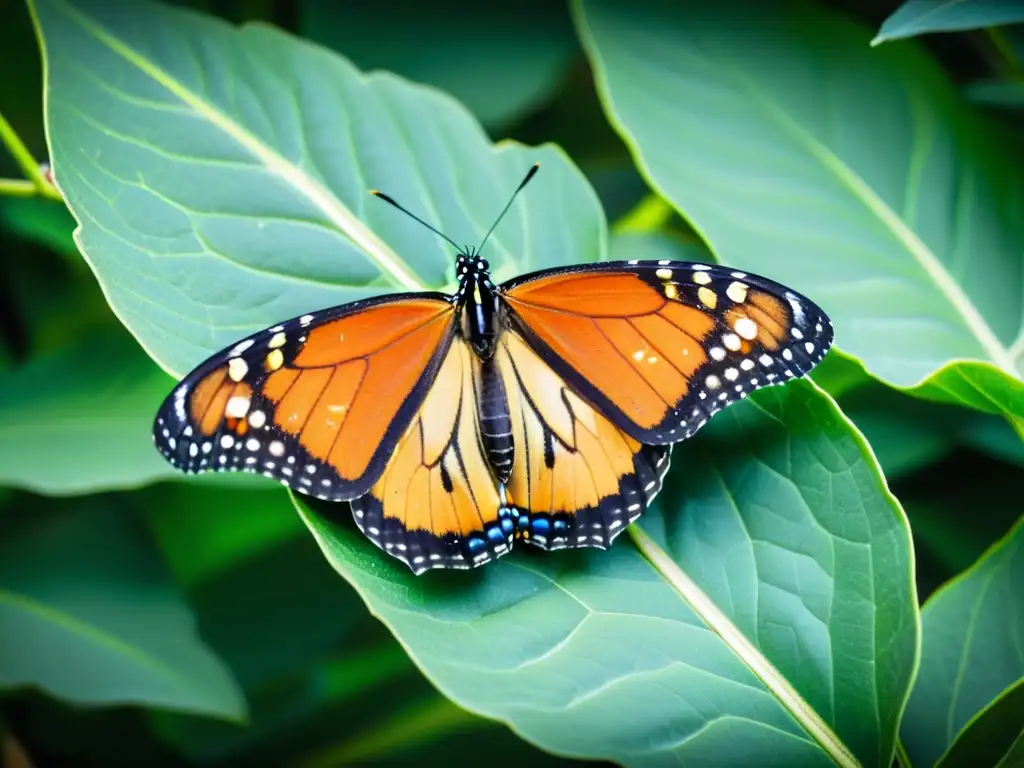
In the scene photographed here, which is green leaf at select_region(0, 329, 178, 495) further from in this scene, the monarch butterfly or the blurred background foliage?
the monarch butterfly

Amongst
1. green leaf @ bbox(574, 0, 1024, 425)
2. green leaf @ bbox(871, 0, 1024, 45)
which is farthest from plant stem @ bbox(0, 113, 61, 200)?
green leaf @ bbox(871, 0, 1024, 45)

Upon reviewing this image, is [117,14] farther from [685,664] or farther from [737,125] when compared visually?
[685,664]

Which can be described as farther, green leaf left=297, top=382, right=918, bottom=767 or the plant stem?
the plant stem

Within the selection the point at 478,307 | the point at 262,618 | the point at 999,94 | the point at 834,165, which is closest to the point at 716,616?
the point at 478,307

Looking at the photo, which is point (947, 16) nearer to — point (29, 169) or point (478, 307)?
point (478, 307)

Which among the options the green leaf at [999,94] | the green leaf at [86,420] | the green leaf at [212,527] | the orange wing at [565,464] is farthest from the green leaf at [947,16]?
the green leaf at [212,527]
